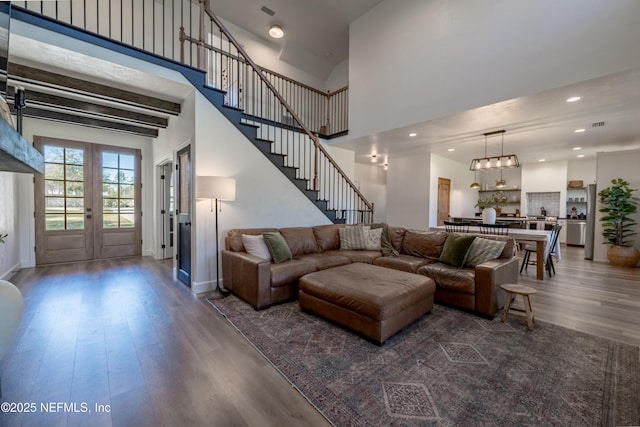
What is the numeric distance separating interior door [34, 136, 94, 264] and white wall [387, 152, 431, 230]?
24.4 ft

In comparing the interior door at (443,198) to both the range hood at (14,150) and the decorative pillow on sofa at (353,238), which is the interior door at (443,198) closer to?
the decorative pillow on sofa at (353,238)

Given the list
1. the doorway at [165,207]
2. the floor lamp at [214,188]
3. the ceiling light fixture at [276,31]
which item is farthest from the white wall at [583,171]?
the doorway at [165,207]

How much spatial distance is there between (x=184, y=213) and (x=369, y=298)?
3.17 metres

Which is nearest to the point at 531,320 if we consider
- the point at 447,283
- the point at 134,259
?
the point at 447,283

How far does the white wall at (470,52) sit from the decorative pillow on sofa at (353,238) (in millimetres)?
2090

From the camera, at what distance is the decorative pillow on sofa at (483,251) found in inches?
124

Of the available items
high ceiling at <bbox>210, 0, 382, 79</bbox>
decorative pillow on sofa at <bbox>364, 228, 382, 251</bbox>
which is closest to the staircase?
high ceiling at <bbox>210, 0, 382, 79</bbox>

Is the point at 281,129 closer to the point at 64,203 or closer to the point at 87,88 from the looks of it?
the point at 87,88

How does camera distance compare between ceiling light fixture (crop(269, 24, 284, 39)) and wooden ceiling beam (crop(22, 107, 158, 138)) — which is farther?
ceiling light fixture (crop(269, 24, 284, 39))

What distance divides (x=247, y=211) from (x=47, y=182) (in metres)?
4.00

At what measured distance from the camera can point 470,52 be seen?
3.84 meters

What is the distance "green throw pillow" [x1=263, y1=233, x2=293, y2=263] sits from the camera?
A: 133 inches

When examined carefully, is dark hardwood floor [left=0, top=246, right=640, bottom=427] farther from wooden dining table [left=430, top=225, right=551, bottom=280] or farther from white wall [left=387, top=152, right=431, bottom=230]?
white wall [left=387, top=152, right=431, bottom=230]

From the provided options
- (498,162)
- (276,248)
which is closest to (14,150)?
(276,248)
